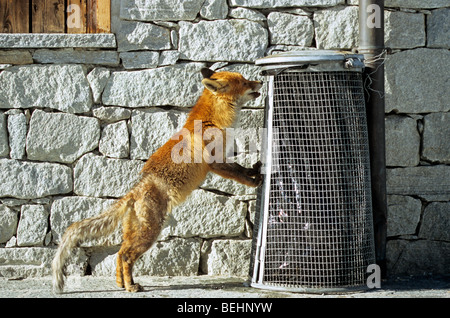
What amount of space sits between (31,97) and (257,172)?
88.9 inches

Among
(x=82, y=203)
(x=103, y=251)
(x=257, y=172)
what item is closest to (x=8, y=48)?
(x=82, y=203)

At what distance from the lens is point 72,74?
19.2 ft

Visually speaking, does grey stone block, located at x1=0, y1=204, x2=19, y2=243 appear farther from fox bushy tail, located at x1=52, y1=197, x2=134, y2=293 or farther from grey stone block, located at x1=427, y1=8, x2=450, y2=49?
grey stone block, located at x1=427, y1=8, x2=450, y2=49

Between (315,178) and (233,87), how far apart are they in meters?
1.12

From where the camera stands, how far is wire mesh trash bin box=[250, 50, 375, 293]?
4.96 metres

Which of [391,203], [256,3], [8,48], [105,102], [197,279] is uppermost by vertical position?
[256,3]

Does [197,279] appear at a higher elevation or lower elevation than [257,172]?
lower

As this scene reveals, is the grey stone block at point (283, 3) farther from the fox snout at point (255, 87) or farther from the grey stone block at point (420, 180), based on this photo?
the grey stone block at point (420, 180)

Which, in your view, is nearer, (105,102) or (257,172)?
(257,172)

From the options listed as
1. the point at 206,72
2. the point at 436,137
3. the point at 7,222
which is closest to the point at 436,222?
the point at 436,137

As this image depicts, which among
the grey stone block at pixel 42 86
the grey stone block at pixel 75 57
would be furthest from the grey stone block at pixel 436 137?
the grey stone block at pixel 42 86

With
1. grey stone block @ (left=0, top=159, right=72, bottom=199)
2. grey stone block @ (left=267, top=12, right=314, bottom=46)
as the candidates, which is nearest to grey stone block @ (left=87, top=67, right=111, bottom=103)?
grey stone block @ (left=0, top=159, right=72, bottom=199)

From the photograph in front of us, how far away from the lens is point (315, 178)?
195 inches

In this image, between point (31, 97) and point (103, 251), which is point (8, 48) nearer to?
point (31, 97)
